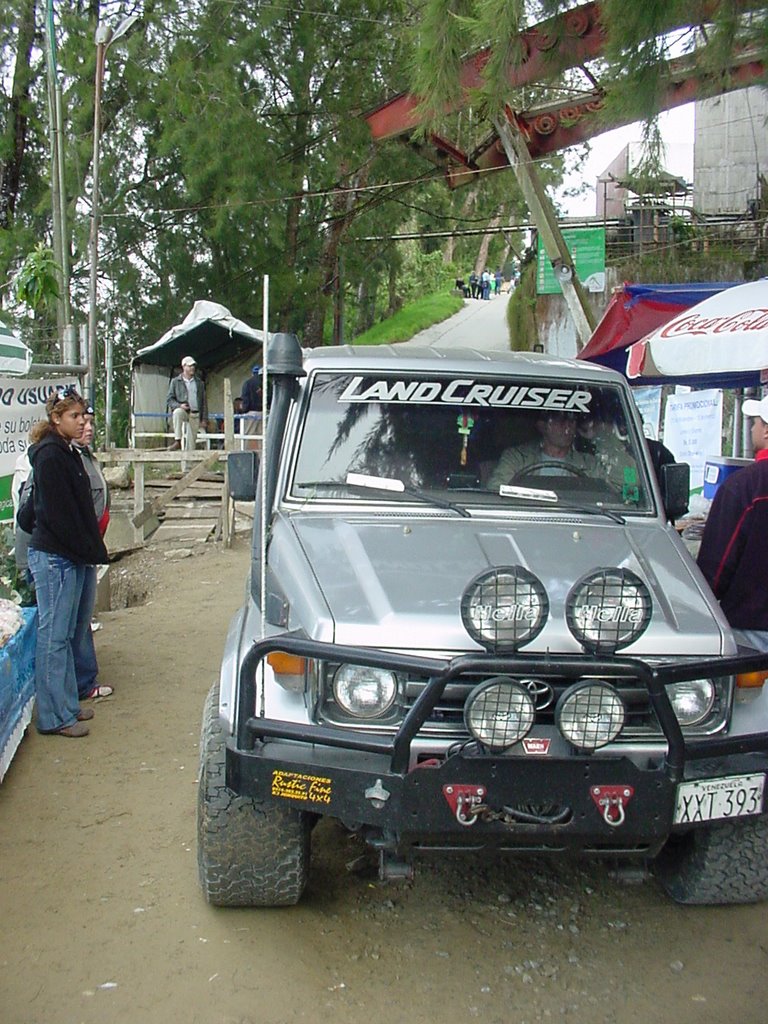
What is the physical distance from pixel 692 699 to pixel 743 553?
106cm

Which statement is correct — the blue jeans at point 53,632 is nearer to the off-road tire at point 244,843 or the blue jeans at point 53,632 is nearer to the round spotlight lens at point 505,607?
the off-road tire at point 244,843

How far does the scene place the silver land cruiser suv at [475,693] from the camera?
9.88 ft

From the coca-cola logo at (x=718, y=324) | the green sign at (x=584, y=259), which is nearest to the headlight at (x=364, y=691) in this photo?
the coca-cola logo at (x=718, y=324)

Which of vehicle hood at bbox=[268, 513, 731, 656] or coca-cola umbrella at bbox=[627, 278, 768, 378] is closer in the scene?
vehicle hood at bbox=[268, 513, 731, 656]

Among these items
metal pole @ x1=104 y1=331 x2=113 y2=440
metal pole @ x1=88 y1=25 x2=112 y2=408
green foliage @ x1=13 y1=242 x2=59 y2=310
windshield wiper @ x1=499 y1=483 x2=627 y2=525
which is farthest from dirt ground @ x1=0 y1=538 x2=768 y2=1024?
metal pole @ x1=104 y1=331 x2=113 y2=440

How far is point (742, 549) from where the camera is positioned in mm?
4152

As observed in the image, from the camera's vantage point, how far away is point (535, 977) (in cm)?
331

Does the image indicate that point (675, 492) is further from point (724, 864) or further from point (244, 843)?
point (244, 843)

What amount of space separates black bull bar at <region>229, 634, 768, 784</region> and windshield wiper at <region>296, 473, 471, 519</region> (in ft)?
3.42

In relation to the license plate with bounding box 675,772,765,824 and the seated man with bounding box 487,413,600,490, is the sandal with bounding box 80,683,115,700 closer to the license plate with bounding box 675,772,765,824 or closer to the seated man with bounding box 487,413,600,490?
the seated man with bounding box 487,413,600,490

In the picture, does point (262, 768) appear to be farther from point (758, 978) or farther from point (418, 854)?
point (758, 978)

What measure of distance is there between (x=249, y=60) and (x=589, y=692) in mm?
18854

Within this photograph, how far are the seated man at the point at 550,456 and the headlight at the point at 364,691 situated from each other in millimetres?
1235

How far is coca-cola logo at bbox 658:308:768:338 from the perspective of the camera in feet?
18.2
